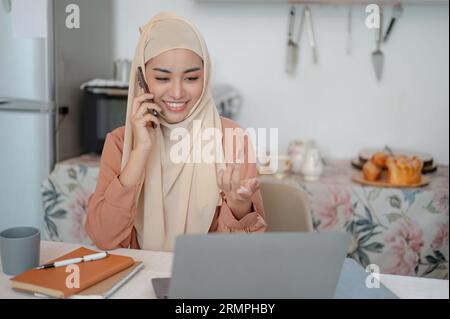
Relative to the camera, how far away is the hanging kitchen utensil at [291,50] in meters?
1.60

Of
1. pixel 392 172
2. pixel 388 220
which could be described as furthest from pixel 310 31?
pixel 388 220

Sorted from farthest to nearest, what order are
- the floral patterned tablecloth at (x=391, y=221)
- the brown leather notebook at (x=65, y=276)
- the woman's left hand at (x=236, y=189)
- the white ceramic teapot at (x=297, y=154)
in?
the white ceramic teapot at (x=297, y=154), the floral patterned tablecloth at (x=391, y=221), the woman's left hand at (x=236, y=189), the brown leather notebook at (x=65, y=276)

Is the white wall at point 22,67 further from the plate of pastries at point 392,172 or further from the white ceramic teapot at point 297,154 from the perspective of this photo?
the plate of pastries at point 392,172

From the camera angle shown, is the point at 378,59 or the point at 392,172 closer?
the point at 392,172

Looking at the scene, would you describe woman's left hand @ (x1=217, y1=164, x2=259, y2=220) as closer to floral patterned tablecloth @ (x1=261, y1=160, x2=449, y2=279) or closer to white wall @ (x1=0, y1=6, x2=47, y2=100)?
floral patterned tablecloth @ (x1=261, y1=160, x2=449, y2=279)

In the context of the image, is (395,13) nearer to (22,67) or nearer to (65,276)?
(22,67)

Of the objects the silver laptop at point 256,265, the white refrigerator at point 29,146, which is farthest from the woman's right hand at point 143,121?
the white refrigerator at point 29,146

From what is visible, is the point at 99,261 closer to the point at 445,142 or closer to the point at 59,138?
the point at 59,138

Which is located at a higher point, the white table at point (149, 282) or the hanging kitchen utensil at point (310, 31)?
the hanging kitchen utensil at point (310, 31)

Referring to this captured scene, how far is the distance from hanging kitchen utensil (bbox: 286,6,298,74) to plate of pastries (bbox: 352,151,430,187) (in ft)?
1.35

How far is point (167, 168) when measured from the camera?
76 centimetres

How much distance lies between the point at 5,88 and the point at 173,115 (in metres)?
0.91

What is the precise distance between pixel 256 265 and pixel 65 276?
0.88 feet
